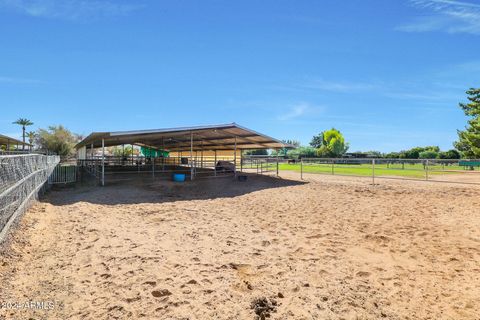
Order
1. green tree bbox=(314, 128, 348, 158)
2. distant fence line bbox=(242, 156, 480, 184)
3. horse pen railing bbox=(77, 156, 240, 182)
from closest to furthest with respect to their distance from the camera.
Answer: distant fence line bbox=(242, 156, 480, 184) < horse pen railing bbox=(77, 156, 240, 182) < green tree bbox=(314, 128, 348, 158)

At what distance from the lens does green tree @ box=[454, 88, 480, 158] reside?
31328 mm

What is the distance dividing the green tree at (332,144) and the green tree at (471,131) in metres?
27.4

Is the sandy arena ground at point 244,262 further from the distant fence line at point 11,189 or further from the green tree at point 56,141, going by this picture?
the green tree at point 56,141

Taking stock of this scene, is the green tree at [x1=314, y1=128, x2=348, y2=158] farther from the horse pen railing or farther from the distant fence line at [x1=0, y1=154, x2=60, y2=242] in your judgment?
the distant fence line at [x1=0, y1=154, x2=60, y2=242]

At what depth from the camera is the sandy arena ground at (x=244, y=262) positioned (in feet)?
10.6

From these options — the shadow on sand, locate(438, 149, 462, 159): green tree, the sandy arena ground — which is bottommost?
the sandy arena ground

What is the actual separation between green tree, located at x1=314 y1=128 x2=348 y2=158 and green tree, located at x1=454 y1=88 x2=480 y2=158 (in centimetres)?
2737

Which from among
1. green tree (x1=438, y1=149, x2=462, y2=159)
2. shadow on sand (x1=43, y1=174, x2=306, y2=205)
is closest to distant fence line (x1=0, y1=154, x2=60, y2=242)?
shadow on sand (x1=43, y1=174, x2=306, y2=205)

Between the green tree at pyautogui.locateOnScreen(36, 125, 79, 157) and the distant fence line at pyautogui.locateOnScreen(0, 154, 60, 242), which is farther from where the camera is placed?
the green tree at pyautogui.locateOnScreen(36, 125, 79, 157)

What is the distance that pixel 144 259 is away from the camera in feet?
14.4

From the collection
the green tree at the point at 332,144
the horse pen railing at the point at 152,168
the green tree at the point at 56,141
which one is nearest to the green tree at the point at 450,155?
the green tree at the point at 332,144

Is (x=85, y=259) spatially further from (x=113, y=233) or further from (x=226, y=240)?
(x=226, y=240)

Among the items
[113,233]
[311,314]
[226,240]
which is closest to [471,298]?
[311,314]

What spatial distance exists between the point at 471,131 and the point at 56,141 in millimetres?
55727
